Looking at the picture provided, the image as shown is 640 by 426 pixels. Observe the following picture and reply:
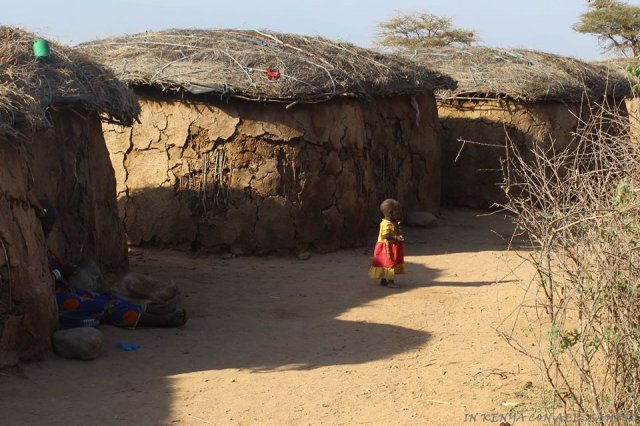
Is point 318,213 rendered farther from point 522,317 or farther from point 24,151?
point 24,151

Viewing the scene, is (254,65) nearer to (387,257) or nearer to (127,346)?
(387,257)

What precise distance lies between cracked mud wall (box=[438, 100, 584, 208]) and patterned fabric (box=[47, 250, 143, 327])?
20.8 ft

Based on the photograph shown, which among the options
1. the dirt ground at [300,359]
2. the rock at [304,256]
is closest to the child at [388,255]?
the dirt ground at [300,359]

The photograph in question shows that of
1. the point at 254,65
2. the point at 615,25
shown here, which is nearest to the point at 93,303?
the point at 254,65

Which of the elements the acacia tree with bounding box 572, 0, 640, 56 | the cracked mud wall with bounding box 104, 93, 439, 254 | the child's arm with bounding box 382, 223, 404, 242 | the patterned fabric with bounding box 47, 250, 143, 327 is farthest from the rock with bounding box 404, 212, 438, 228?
the acacia tree with bounding box 572, 0, 640, 56

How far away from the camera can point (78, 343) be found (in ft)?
19.1

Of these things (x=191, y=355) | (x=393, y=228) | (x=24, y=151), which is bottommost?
(x=191, y=355)

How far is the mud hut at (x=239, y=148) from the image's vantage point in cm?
929

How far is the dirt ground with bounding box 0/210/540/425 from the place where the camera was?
5051 millimetres

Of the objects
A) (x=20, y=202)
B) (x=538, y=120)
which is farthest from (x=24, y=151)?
(x=538, y=120)

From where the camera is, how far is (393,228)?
8242 mm

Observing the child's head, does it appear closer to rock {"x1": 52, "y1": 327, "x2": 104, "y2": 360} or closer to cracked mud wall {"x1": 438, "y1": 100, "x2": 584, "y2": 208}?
rock {"x1": 52, "y1": 327, "x2": 104, "y2": 360}

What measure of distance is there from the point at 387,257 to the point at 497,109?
190 inches

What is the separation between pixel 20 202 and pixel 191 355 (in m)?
1.37
